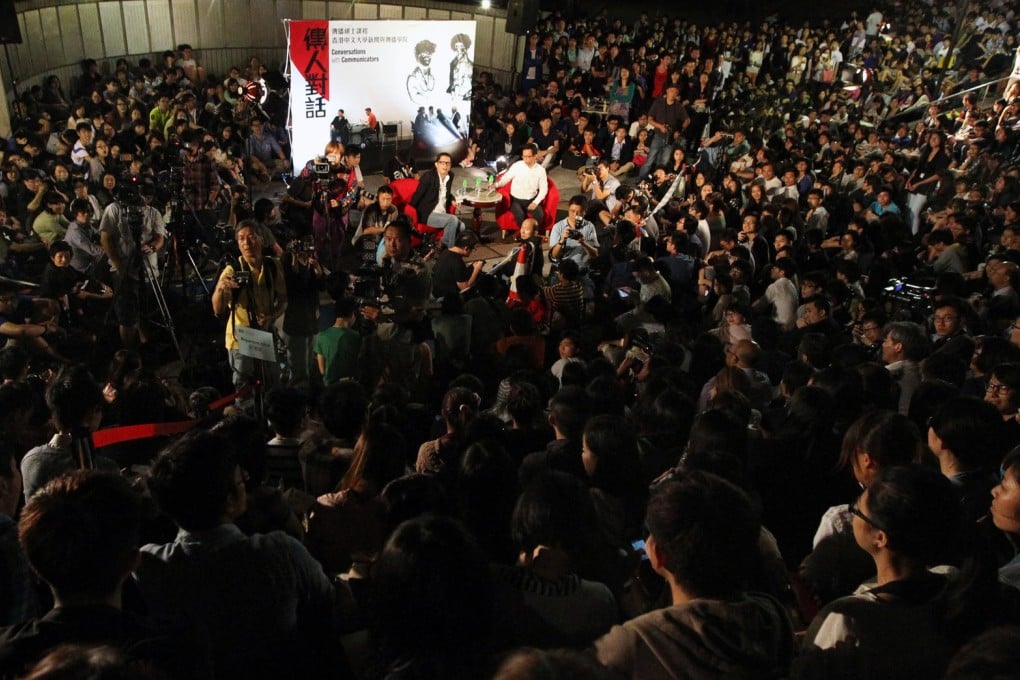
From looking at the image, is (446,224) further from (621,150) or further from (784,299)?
(621,150)

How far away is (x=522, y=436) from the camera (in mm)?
3465

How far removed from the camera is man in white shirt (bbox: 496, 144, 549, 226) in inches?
358

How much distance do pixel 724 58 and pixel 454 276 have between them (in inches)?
440

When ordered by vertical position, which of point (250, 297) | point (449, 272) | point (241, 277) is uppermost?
point (241, 277)

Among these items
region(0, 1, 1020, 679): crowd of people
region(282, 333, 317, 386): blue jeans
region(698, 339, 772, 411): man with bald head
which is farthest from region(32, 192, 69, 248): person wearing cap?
region(698, 339, 772, 411): man with bald head

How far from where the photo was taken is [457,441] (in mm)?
3209

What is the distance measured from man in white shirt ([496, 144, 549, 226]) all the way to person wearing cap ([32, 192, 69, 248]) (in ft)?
15.4

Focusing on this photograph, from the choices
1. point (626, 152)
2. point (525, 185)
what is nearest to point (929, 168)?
point (626, 152)

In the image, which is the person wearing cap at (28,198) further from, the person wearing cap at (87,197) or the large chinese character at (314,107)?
the large chinese character at (314,107)

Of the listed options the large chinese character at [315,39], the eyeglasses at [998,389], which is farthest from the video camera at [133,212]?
the eyeglasses at [998,389]

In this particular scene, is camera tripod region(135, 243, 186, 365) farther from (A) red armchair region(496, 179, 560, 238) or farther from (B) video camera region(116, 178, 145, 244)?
(A) red armchair region(496, 179, 560, 238)

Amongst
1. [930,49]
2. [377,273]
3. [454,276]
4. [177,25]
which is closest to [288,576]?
[377,273]

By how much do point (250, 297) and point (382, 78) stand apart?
6.67 metres

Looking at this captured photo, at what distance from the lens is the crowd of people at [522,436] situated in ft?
5.80
